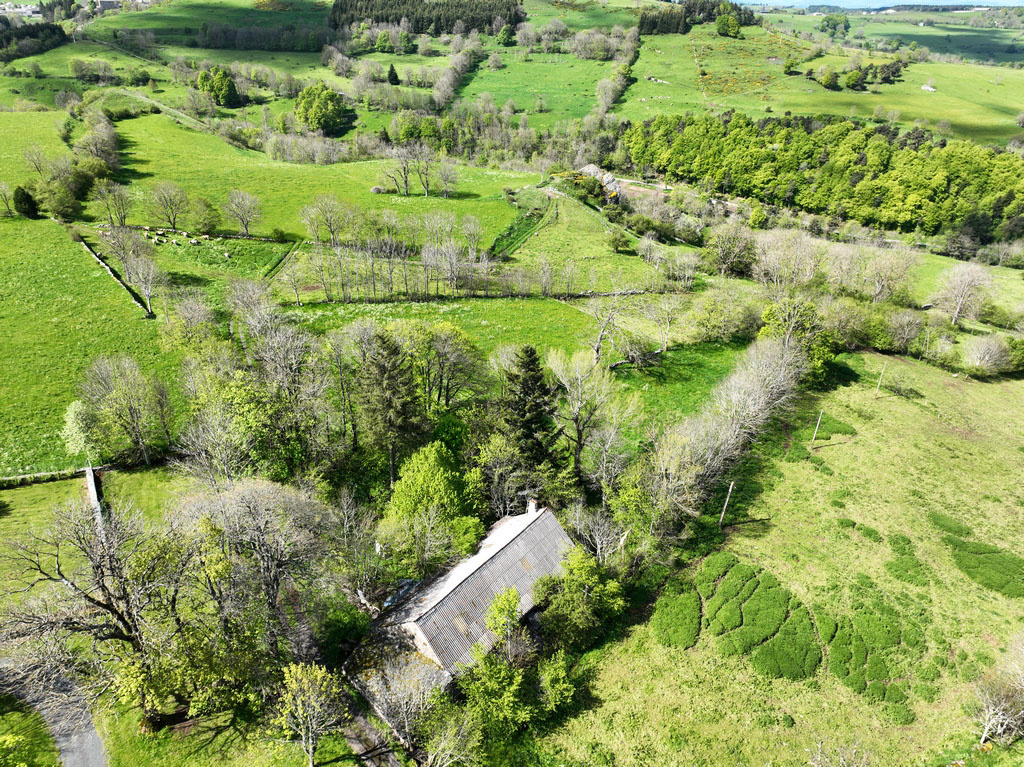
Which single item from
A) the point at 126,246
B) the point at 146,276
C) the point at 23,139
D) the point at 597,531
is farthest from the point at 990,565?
the point at 23,139

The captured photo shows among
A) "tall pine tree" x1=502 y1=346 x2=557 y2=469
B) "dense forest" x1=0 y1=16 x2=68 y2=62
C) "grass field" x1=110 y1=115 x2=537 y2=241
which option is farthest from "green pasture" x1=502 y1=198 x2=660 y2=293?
"dense forest" x1=0 y1=16 x2=68 y2=62

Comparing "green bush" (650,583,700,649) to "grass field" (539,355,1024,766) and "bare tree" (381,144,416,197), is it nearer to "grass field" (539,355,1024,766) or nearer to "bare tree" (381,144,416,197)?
"grass field" (539,355,1024,766)

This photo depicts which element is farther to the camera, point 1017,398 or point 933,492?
point 1017,398

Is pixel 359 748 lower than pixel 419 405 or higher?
lower

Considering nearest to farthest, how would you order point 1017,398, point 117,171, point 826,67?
point 1017,398, point 117,171, point 826,67

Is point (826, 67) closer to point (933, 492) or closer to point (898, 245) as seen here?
point (898, 245)

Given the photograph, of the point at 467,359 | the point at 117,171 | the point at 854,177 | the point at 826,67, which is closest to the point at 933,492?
the point at 467,359

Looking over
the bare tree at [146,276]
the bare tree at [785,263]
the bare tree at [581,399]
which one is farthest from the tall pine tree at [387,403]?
the bare tree at [785,263]
